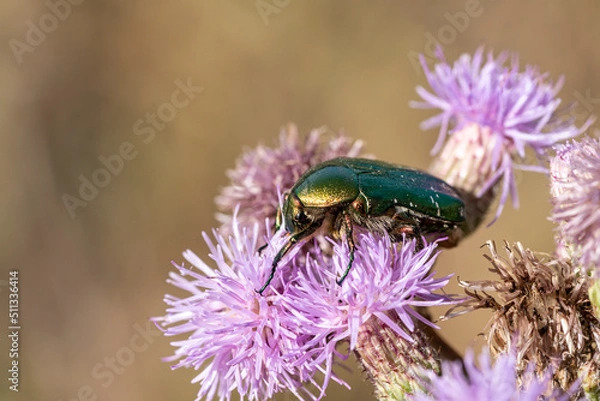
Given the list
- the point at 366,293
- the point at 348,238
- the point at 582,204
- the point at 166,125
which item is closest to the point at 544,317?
the point at 582,204

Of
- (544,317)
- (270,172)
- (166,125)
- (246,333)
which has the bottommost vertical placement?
(544,317)

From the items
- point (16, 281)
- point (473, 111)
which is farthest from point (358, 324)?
point (16, 281)

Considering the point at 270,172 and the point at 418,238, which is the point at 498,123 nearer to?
the point at 418,238

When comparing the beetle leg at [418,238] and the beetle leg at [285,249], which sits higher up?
the beetle leg at [285,249]

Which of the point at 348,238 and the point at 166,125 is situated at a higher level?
the point at 166,125

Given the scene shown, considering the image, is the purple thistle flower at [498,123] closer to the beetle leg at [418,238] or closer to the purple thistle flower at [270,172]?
the purple thistle flower at [270,172]

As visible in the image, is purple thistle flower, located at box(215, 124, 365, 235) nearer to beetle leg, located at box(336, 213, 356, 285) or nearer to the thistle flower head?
beetle leg, located at box(336, 213, 356, 285)

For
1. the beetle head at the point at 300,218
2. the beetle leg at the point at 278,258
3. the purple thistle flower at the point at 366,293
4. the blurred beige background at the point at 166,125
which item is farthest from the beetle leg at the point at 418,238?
the blurred beige background at the point at 166,125
